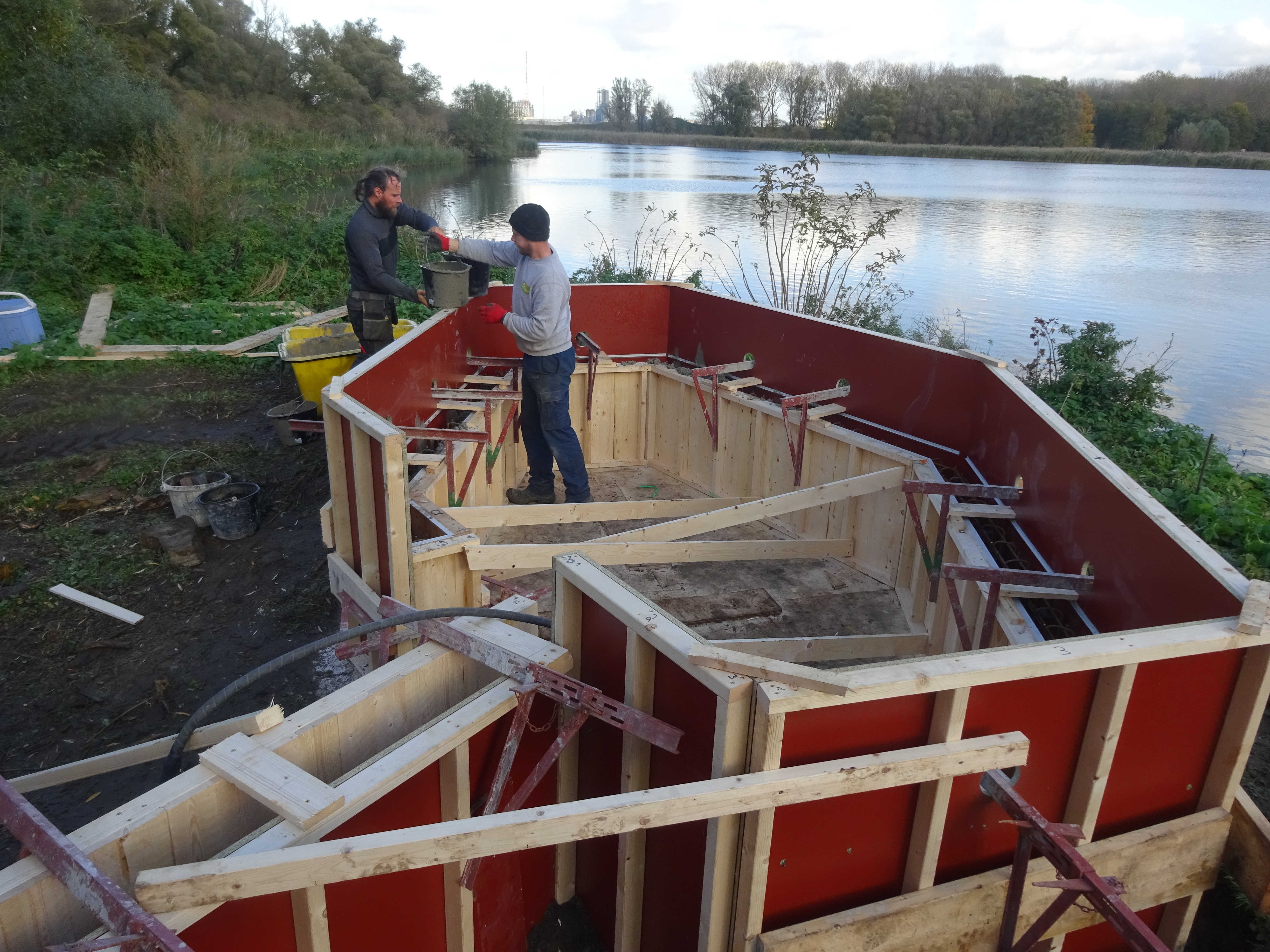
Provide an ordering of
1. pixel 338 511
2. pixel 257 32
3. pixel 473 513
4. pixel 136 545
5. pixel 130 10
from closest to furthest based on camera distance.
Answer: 1. pixel 338 511
2. pixel 473 513
3. pixel 136 545
4. pixel 130 10
5. pixel 257 32

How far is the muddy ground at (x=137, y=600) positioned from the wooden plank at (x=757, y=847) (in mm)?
2045

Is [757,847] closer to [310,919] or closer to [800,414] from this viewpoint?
[310,919]

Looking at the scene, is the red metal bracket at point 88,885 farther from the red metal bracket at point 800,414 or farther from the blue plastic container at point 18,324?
the blue plastic container at point 18,324

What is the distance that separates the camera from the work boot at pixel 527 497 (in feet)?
24.1

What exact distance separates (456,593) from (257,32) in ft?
209

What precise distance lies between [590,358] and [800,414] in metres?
2.39

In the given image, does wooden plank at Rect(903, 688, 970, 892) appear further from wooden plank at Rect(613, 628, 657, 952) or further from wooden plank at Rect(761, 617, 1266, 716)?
wooden plank at Rect(613, 628, 657, 952)

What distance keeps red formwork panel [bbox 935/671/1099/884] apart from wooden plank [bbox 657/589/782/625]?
9.58 ft

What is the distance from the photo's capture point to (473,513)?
5.39 m

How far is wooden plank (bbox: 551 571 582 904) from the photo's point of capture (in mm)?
3150

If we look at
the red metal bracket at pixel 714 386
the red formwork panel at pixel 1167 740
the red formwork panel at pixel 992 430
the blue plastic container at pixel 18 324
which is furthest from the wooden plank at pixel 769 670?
the blue plastic container at pixel 18 324

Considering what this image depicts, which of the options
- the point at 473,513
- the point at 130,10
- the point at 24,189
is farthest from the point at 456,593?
the point at 130,10

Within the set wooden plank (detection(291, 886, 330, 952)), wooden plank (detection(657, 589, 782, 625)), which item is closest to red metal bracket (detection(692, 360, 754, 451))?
wooden plank (detection(657, 589, 782, 625))

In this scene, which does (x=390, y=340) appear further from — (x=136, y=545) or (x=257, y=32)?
(x=257, y=32)
